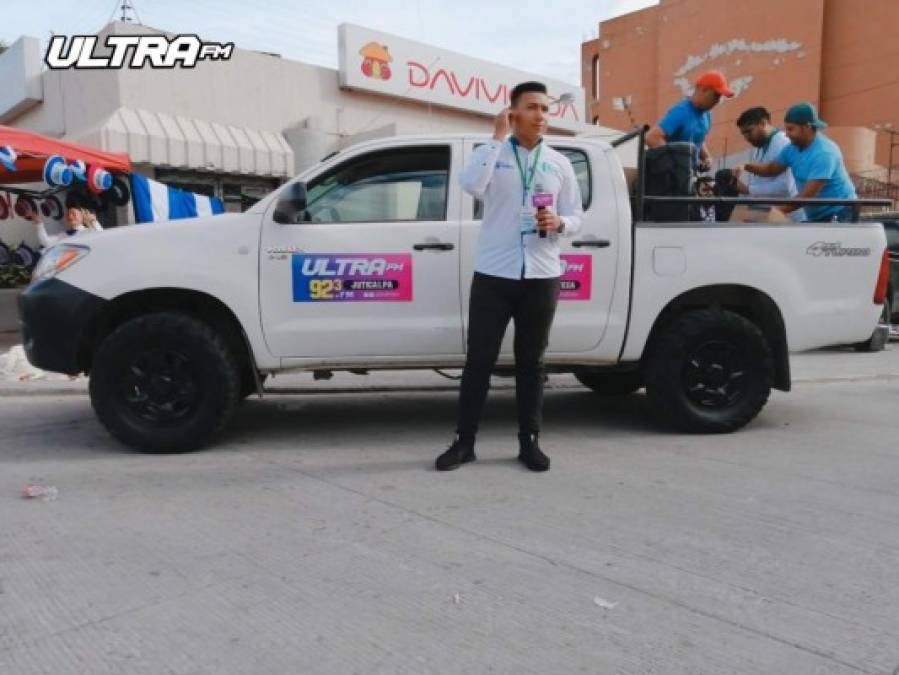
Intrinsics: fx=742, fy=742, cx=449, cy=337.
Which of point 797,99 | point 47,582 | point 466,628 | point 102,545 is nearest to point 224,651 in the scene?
point 466,628

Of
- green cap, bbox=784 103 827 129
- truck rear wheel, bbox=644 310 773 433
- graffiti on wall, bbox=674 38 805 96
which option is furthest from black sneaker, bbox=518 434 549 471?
graffiti on wall, bbox=674 38 805 96

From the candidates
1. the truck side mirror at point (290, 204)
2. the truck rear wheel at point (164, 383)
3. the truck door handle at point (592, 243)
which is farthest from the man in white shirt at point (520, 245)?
the truck rear wheel at point (164, 383)

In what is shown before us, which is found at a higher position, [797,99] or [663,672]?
[797,99]

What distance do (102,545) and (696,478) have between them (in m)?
2.89

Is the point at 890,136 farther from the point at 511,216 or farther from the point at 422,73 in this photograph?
the point at 511,216

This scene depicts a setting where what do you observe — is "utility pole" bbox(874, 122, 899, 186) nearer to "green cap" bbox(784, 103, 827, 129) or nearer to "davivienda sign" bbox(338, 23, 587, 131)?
"davivienda sign" bbox(338, 23, 587, 131)

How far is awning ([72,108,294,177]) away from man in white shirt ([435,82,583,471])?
958 cm

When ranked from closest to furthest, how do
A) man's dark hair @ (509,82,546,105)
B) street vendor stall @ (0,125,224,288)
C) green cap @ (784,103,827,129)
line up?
1. man's dark hair @ (509,82,546,105)
2. green cap @ (784,103,827,129)
3. street vendor stall @ (0,125,224,288)

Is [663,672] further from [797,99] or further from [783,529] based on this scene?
[797,99]

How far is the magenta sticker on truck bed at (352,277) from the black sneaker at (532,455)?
1.09m

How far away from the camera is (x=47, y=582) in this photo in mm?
2732

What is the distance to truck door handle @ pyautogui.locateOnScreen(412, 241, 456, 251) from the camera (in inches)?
175

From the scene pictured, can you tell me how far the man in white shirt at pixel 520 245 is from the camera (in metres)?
3.82

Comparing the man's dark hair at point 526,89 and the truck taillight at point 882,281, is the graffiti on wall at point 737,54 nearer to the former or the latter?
the truck taillight at point 882,281
